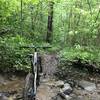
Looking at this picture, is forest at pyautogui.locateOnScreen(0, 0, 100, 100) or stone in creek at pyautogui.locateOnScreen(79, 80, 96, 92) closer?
stone in creek at pyautogui.locateOnScreen(79, 80, 96, 92)

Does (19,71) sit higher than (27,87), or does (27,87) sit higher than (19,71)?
(27,87)

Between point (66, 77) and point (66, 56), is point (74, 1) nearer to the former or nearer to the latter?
point (66, 56)

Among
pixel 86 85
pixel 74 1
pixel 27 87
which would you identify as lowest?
pixel 86 85

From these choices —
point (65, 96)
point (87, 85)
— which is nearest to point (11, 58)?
point (65, 96)

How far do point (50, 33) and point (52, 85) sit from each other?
30.5 feet

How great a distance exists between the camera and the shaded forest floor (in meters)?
7.02

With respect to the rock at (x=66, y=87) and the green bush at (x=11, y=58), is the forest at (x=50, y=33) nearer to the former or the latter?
the green bush at (x=11, y=58)

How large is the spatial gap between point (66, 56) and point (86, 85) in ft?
7.65

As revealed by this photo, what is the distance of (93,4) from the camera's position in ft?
50.0

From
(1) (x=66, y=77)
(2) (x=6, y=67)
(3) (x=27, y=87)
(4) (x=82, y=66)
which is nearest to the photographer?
(3) (x=27, y=87)

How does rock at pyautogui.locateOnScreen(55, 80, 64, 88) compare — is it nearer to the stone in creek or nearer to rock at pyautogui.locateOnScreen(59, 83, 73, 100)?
rock at pyautogui.locateOnScreen(59, 83, 73, 100)

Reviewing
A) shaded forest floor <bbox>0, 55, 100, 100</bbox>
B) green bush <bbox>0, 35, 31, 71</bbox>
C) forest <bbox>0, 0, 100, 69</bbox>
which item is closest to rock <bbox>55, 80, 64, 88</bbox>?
shaded forest floor <bbox>0, 55, 100, 100</bbox>

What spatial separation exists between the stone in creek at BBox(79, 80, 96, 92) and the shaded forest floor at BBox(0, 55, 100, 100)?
10 centimetres

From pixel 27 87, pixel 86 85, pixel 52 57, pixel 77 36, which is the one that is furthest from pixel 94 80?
pixel 77 36
